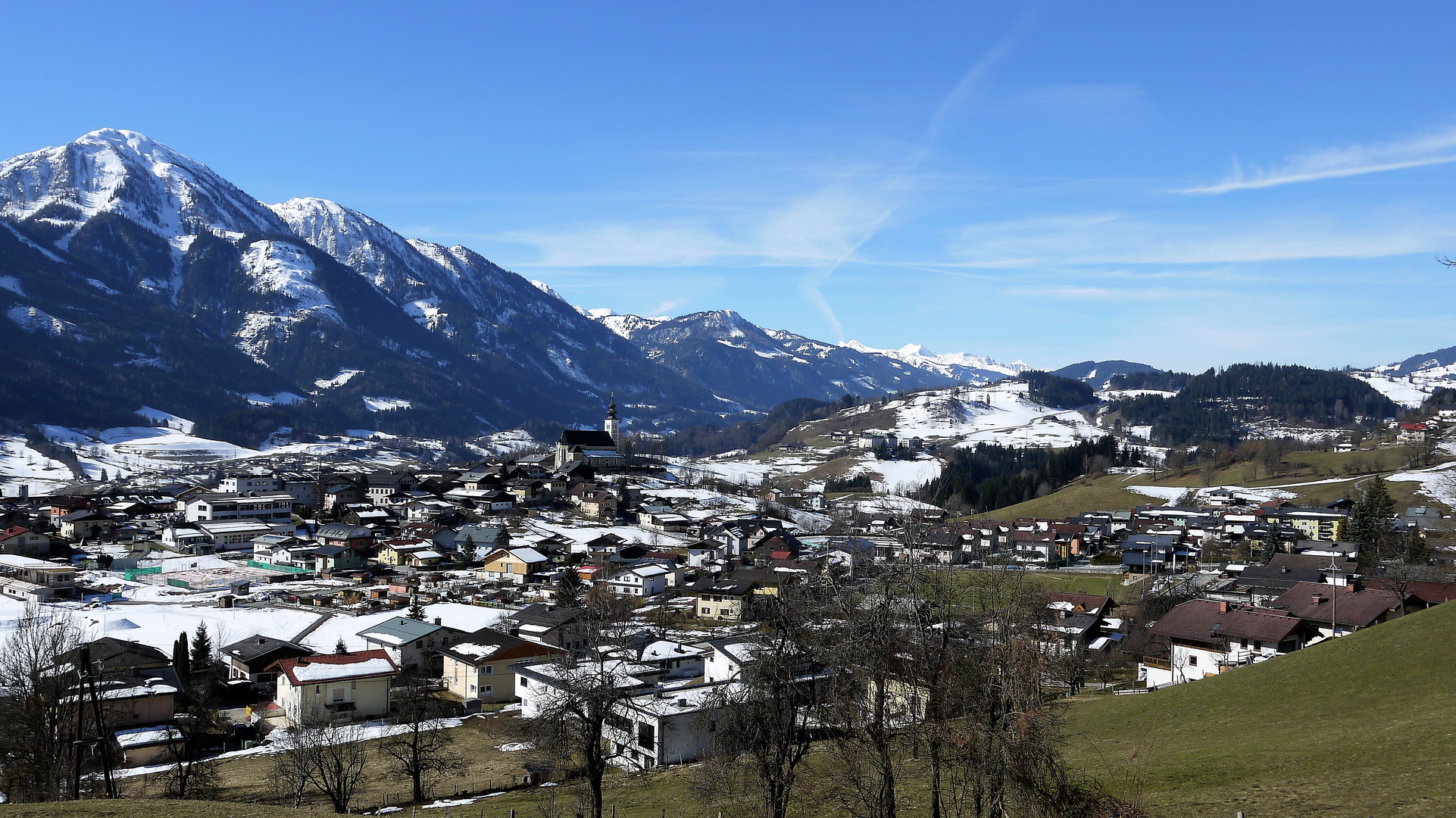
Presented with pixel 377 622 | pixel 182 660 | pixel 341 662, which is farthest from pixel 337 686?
pixel 377 622

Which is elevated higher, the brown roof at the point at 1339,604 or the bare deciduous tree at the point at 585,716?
the bare deciduous tree at the point at 585,716

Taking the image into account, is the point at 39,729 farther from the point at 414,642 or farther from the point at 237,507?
the point at 237,507

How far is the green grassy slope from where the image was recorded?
14.5 m

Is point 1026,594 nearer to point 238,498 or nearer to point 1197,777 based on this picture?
point 1197,777

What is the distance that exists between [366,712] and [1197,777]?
99.6 feet

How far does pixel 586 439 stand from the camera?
140 m

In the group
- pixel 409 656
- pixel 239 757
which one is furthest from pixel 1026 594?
pixel 409 656

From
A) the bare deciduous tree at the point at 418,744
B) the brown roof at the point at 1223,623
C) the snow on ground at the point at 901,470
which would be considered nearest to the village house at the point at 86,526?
the bare deciduous tree at the point at 418,744

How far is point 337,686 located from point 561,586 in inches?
1007

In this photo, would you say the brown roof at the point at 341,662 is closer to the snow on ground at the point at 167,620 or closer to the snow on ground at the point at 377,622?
the snow on ground at the point at 377,622

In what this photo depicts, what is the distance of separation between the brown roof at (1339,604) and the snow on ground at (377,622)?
127 ft

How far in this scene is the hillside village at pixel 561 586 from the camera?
29562 mm

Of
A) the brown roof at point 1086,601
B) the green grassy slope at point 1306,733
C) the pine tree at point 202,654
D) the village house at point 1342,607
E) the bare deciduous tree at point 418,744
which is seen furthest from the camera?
the brown roof at point 1086,601

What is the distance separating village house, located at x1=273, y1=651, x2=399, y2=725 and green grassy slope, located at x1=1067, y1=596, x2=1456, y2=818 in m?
26.2
